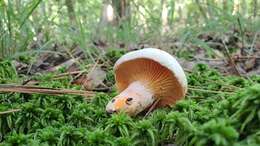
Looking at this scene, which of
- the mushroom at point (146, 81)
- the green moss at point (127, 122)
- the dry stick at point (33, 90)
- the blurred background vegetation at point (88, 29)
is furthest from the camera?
the blurred background vegetation at point (88, 29)

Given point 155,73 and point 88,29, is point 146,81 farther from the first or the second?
point 88,29

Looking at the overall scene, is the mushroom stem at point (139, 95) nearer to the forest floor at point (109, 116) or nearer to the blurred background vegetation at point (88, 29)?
the forest floor at point (109, 116)

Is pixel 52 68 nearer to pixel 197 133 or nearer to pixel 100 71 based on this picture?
pixel 100 71

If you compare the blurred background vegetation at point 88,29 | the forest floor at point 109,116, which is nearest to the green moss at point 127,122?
the forest floor at point 109,116

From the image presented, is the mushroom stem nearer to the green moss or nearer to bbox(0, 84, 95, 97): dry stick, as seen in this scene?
the green moss

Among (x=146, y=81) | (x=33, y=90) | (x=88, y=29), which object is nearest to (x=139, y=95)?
(x=146, y=81)

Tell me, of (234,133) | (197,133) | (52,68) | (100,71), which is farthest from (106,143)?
(52,68)
